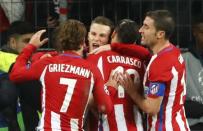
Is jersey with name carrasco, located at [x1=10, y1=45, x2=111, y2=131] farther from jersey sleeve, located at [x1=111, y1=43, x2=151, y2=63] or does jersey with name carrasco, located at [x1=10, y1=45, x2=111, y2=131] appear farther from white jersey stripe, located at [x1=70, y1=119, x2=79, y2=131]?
jersey sleeve, located at [x1=111, y1=43, x2=151, y2=63]

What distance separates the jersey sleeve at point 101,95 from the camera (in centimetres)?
508

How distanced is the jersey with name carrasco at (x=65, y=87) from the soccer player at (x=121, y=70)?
11.2 inches

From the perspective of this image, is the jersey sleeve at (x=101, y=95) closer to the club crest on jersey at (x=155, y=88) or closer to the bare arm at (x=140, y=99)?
the bare arm at (x=140, y=99)

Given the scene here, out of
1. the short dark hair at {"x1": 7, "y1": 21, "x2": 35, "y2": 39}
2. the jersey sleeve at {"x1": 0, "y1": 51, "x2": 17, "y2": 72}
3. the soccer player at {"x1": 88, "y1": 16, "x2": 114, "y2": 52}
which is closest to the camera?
the soccer player at {"x1": 88, "y1": 16, "x2": 114, "y2": 52}

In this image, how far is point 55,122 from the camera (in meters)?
5.06

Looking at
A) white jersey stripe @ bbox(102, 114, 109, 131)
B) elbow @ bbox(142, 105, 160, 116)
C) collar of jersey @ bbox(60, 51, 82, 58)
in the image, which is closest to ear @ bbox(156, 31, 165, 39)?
elbow @ bbox(142, 105, 160, 116)

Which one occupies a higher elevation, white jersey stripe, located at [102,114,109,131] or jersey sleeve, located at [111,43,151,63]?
jersey sleeve, located at [111,43,151,63]

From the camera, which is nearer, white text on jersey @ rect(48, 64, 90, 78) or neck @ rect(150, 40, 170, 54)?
white text on jersey @ rect(48, 64, 90, 78)

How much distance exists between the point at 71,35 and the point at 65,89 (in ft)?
1.38

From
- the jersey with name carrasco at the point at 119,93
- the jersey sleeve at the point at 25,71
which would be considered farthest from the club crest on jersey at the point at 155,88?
the jersey sleeve at the point at 25,71

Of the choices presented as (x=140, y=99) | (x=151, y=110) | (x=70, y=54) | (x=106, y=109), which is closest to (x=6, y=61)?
(x=70, y=54)

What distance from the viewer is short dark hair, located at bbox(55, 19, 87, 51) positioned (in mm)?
5070

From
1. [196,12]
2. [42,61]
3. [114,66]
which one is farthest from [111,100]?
[196,12]

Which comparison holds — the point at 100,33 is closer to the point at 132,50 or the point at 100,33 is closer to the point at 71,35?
the point at 132,50
